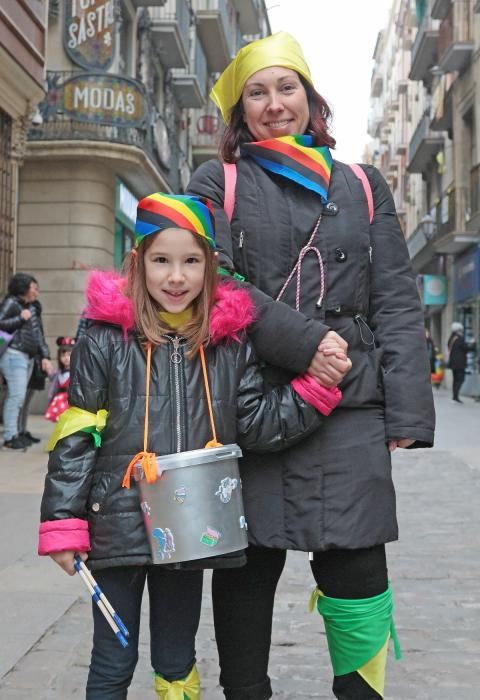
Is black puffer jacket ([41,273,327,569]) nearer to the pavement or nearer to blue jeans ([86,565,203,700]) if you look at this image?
blue jeans ([86,565,203,700])

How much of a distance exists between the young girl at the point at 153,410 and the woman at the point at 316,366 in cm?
9

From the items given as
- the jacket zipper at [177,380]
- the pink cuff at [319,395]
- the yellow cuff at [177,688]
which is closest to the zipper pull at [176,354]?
the jacket zipper at [177,380]

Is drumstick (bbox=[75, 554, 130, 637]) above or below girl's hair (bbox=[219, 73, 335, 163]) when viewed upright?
below

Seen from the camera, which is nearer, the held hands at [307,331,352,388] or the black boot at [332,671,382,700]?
the held hands at [307,331,352,388]

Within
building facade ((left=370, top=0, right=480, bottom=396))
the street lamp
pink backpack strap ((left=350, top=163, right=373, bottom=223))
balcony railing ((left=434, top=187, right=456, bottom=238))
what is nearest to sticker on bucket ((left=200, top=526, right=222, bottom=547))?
pink backpack strap ((left=350, top=163, right=373, bottom=223))

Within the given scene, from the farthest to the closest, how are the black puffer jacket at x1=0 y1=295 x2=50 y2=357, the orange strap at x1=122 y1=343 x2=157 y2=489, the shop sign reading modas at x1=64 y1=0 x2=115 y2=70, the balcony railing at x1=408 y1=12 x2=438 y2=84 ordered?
the balcony railing at x1=408 y1=12 x2=438 y2=84 → the shop sign reading modas at x1=64 y1=0 x2=115 y2=70 → the black puffer jacket at x1=0 y1=295 x2=50 y2=357 → the orange strap at x1=122 y1=343 x2=157 y2=489

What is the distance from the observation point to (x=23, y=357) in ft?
30.4

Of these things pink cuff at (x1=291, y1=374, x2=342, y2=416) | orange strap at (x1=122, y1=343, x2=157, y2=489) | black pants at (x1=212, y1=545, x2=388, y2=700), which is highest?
pink cuff at (x1=291, y1=374, x2=342, y2=416)

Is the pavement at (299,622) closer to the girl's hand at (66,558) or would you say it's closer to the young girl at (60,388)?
the girl's hand at (66,558)

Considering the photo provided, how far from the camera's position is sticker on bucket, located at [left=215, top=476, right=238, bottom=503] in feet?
7.35

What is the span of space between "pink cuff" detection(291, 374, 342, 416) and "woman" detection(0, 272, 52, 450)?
7.19 m

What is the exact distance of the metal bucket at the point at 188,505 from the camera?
7.26ft

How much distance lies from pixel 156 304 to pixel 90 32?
15141mm

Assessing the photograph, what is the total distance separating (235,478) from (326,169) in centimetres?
90
